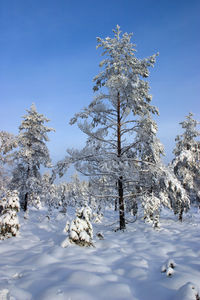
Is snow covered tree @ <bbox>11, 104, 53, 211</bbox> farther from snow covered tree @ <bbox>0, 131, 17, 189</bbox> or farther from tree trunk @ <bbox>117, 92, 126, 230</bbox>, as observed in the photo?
tree trunk @ <bbox>117, 92, 126, 230</bbox>

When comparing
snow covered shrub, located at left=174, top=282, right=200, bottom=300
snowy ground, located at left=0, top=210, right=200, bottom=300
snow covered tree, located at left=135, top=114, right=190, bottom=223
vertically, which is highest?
snow covered tree, located at left=135, top=114, right=190, bottom=223

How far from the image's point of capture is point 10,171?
1781 cm

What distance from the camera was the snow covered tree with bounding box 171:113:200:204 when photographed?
55.7 feet

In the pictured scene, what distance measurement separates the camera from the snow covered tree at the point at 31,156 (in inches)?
676

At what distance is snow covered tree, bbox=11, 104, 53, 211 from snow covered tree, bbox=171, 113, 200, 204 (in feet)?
41.4

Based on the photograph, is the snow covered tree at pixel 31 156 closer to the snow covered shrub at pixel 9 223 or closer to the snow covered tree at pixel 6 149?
the snow covered tree at pixel 6 149

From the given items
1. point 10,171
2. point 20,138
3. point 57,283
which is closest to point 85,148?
point 57,283

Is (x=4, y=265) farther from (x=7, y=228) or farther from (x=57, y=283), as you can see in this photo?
(x=7, y=228)

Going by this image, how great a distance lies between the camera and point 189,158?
16828 millimetres

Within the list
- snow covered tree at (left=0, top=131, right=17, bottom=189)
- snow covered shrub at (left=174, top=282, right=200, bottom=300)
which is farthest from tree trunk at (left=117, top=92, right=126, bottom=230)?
snow covered tree at (left=0, top=131, right=17, bottom=189)

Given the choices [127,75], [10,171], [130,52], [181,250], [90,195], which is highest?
[130,52]

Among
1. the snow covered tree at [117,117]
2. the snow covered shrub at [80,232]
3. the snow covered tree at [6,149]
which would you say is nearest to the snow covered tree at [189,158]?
the snow covered tree at [117,117]

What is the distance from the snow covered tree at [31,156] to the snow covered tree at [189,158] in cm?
1260

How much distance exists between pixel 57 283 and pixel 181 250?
4.28 meters
